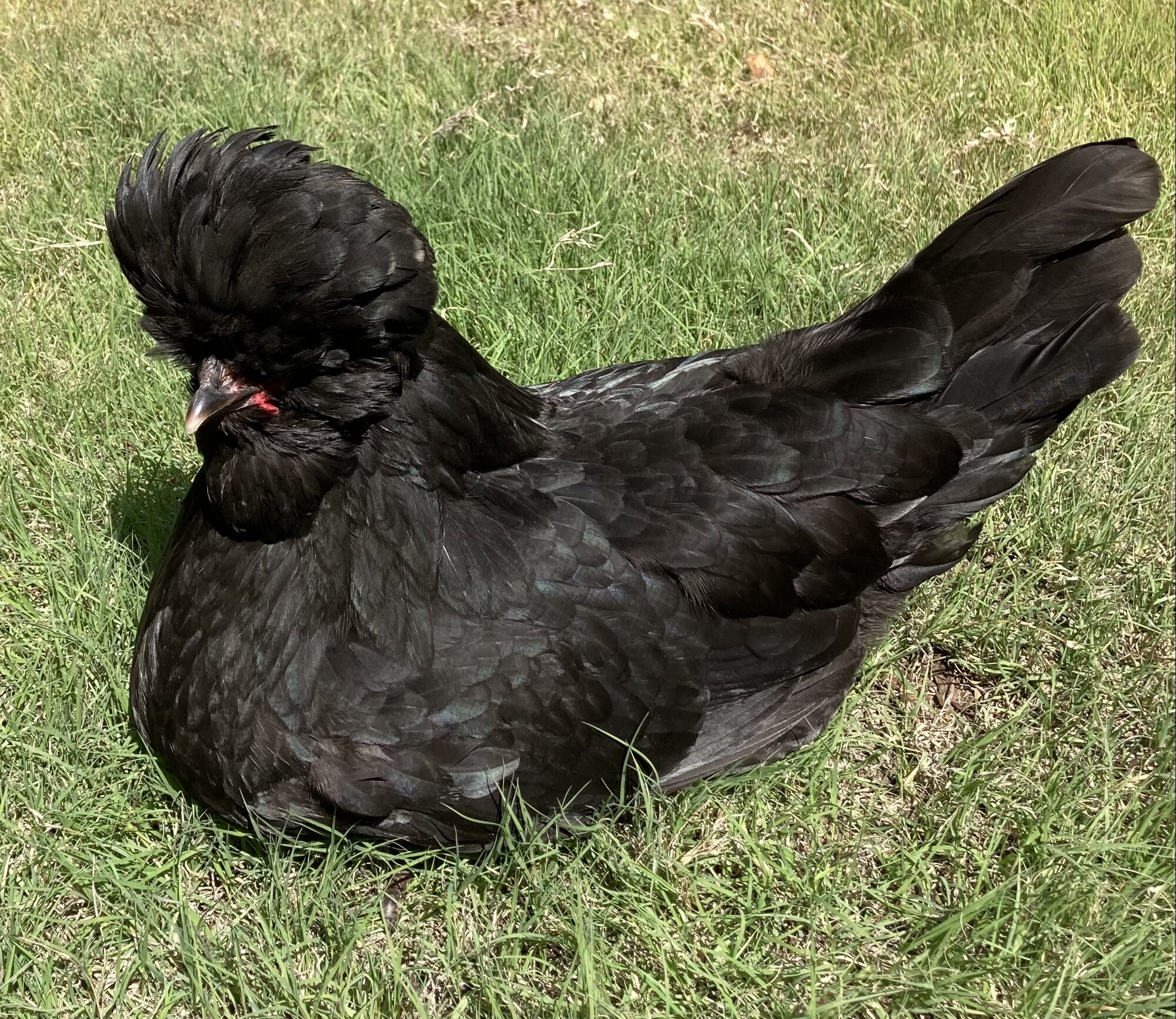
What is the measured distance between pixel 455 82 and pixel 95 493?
10.8 feet

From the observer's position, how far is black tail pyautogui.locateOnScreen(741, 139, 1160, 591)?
2.80 metres

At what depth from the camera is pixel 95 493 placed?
11.8 ft

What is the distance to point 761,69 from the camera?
5.98m

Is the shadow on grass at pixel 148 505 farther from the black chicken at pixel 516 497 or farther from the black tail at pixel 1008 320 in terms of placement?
the black tail at pixel 1008 320

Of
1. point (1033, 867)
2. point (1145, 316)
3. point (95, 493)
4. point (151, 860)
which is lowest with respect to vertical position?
point (151, 860)

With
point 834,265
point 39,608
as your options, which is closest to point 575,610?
point 39,608

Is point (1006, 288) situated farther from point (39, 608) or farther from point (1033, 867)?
point (39, 608)

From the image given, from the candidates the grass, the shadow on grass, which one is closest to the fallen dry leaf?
the grass

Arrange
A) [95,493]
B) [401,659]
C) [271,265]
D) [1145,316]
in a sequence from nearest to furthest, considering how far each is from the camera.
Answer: [271,265] → [401,659] → [95,493] → [1145,316]

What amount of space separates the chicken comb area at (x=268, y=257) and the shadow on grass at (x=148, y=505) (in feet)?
4.68

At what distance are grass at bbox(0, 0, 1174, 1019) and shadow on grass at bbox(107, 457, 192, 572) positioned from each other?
14mm

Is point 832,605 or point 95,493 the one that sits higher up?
point 832,605

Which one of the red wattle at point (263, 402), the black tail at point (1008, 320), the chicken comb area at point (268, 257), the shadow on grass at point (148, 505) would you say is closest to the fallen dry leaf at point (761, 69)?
the black tail at point (1008, 320)

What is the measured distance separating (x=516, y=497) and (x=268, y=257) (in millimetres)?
923
